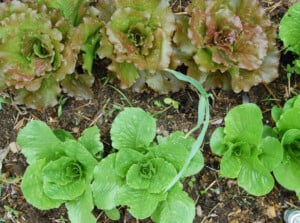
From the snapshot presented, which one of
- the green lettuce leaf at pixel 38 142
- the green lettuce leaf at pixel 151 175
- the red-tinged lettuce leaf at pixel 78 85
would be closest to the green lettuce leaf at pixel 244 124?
the green lettuce leaf at pixel 151 175

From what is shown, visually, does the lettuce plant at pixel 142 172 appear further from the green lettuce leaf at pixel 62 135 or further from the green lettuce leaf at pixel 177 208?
the green lettuce leaf at pixel 62 135

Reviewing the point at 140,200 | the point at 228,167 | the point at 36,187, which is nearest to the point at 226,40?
the point at 228,167

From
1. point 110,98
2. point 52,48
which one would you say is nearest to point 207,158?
point 110,98

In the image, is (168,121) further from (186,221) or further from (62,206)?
(62,206)

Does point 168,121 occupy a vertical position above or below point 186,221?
above

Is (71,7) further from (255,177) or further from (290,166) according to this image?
(290,166)

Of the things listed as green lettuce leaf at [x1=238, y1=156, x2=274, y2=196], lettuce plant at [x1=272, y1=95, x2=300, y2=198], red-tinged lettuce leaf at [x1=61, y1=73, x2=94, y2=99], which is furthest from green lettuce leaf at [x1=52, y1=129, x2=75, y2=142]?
lettuce plant at [x1=272, y1=95, x2=300, y2=198]

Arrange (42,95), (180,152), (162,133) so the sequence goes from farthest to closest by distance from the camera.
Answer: (162,133), (42,95), (180,152)
